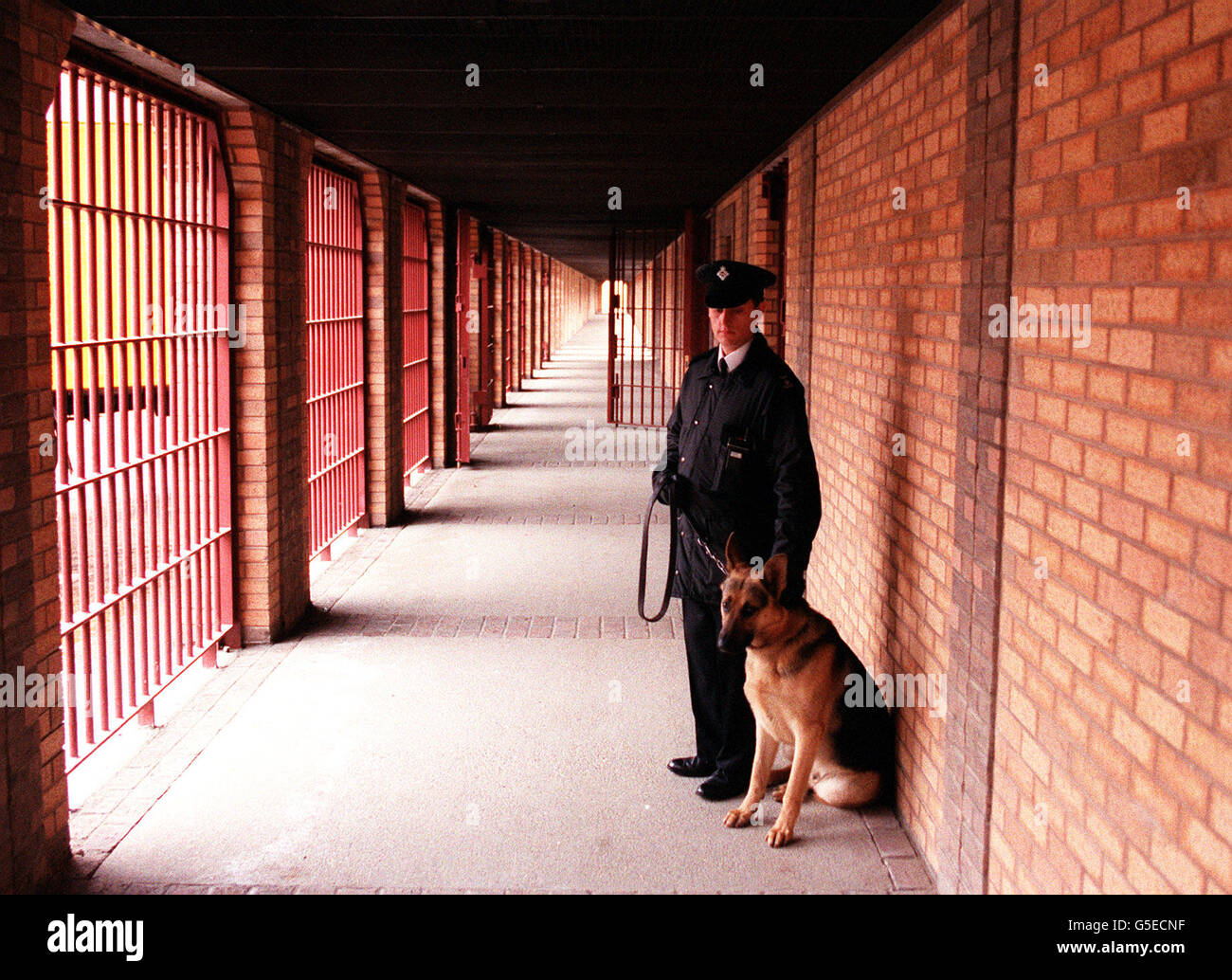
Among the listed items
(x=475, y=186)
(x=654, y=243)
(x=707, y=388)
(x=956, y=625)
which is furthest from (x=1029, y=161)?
(x=654, y=243)

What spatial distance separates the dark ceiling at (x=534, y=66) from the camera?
3.77 meters

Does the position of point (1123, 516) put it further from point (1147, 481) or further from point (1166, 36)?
point (1166, 36)

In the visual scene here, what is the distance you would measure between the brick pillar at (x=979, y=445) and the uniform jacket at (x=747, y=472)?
662mm

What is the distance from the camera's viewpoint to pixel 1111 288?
2.28m

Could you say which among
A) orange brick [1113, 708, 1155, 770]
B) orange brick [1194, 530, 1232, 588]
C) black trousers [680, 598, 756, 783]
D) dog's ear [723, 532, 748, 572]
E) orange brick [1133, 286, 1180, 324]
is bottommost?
black trousers [680, 598, 756, 783]

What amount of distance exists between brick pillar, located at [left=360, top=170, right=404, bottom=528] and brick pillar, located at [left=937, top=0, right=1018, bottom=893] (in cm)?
614

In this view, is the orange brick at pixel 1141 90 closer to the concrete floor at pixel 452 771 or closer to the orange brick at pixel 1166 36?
the orange brick at pixel 1166 36

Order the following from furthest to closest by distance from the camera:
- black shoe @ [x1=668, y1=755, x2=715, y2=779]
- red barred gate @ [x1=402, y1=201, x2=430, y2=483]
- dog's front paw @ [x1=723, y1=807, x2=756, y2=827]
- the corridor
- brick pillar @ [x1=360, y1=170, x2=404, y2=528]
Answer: red barred gate @ [x1=402, y1=201, x2=430, y2=483] < brick pillar @ [x1=360, y1=170, x2=404, y2=528] < black shoe @ [x1=668, y1=755, x2=715, y2=779] < dog's front paw @ [x1=723, y1=807, x2=756, y2=827] < the corridor

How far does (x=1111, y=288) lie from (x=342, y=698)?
3.89 m

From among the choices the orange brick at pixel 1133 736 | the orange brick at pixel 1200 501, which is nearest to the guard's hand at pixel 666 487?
the orange brick at pixel 1133 736

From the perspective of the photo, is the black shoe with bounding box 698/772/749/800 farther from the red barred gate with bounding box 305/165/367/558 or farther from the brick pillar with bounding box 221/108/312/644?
the red barred gate with bounding box 305/165/367/558

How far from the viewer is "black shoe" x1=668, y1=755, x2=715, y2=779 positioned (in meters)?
4.34

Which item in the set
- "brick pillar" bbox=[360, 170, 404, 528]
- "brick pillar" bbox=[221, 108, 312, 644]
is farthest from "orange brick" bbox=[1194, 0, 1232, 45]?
"brick pillar" bbox=[360, 170, 404, 528]

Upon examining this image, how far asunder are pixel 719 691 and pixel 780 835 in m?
0.63
